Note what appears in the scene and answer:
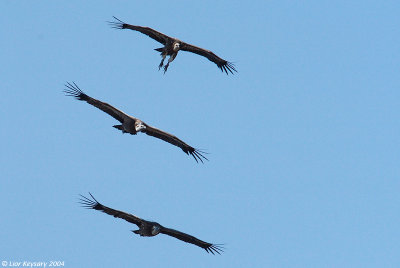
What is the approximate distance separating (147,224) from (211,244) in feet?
8.41

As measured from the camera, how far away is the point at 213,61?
138ft

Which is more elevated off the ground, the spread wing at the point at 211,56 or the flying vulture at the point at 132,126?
the spread wing at the point at 211,56

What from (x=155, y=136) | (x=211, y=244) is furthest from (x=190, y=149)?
(x=211, y=244)

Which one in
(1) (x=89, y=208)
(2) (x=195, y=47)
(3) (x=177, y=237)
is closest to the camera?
(1) (x=89, y=208)

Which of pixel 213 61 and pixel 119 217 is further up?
pixel 213 61

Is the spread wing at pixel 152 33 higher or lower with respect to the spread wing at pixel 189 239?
higher

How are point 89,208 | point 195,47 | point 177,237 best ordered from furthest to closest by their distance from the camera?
point 195,47, point 177,237, point 89,208

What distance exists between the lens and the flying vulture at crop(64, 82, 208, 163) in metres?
36.2

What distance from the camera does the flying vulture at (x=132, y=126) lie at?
119ft

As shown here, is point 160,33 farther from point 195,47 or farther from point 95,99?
point 95,99

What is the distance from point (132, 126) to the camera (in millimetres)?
37188

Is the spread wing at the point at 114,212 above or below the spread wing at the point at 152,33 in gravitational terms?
below

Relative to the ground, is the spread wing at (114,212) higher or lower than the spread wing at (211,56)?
lower

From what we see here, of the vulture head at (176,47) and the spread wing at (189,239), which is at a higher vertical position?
the vulture head at (176,47)
